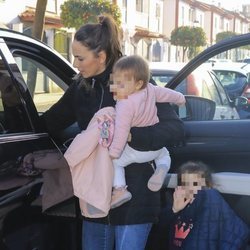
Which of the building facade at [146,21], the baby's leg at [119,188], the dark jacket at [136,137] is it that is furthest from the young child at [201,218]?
the building facade at [146,21]

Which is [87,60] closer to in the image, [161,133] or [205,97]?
[161,133]

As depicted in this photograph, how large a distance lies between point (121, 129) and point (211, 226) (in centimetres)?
54

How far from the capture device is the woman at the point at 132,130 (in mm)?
2203

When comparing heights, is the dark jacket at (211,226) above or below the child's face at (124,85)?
below

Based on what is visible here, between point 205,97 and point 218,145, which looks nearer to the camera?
point 218,145

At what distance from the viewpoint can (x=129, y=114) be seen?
6.91 feet

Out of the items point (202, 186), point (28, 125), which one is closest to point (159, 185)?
point (202, 186)

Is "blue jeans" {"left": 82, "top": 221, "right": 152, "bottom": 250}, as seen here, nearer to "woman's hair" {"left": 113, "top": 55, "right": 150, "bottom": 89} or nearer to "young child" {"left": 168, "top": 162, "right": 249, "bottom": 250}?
"young child" {"left": 168, "top": 162, "right": 249, "bottom": 250}

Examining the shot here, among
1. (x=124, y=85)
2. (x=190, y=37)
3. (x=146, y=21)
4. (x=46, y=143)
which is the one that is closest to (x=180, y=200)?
(x=124, y=85)

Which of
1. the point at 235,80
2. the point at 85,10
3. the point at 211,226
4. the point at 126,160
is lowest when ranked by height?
the point at 211,226

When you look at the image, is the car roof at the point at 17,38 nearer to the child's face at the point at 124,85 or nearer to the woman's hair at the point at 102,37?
the woman's hair at the point at 102,37

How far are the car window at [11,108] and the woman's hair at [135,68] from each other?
55cm

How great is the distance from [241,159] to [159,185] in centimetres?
78

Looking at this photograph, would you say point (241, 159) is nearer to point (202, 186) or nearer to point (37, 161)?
point (202, 186)
